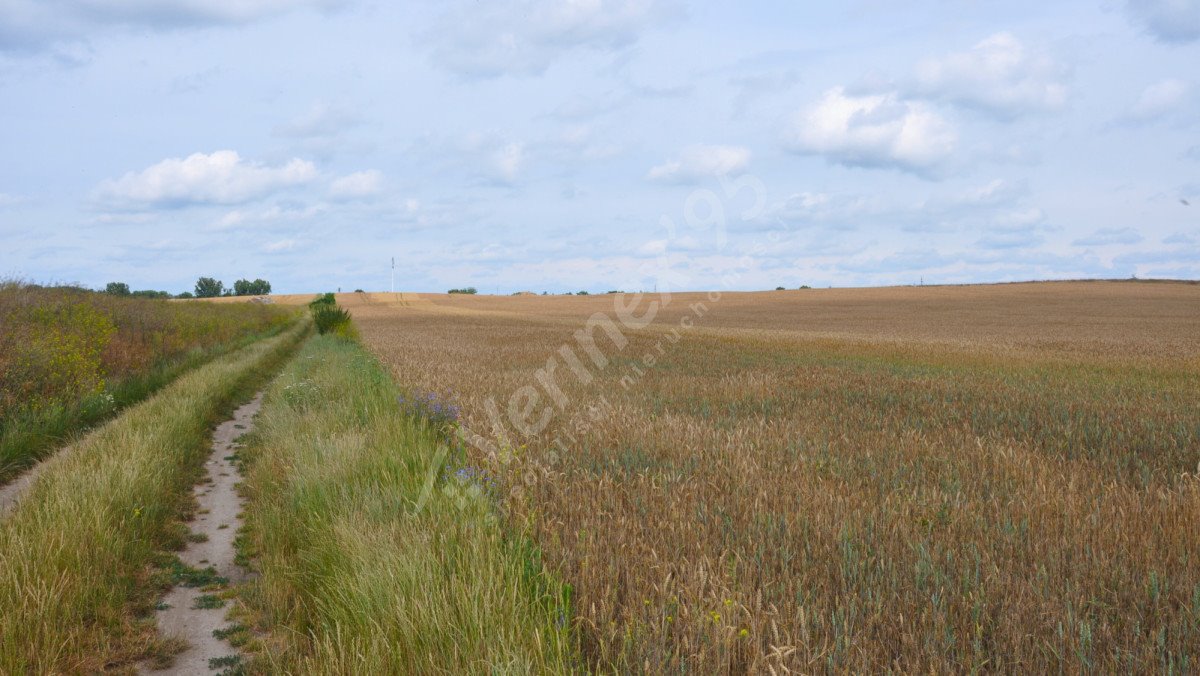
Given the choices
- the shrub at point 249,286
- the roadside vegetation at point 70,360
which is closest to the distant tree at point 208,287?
the shrub at point 249,286

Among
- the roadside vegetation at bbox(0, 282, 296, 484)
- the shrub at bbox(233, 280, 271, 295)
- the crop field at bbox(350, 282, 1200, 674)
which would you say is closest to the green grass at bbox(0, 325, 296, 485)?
the roadside vegetation at bbox(0, 282, 296, 484)

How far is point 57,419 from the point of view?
34.2 feet

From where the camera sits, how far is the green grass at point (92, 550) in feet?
13.3

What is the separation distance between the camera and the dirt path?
442 cm

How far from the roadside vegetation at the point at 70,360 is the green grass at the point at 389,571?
16.0 feet

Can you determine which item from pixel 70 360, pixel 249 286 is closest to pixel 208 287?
pixel 249 286

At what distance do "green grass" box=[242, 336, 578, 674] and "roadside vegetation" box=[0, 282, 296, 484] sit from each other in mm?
4872

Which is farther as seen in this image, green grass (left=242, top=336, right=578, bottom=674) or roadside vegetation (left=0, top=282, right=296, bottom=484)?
roadside vegetation (left=0, top=282, right=296, bottom=484)

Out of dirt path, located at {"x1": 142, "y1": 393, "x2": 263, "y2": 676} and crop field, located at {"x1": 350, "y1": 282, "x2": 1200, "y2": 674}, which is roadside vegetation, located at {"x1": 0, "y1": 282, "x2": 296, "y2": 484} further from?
crop field, located at {"x1": 350, "y1": 282, "x2": 1200, "y2": 674}

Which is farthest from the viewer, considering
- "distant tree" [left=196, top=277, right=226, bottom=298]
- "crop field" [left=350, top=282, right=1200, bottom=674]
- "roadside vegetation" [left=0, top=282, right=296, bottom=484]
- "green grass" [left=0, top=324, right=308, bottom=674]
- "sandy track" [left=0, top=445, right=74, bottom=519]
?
"distant tree" [left=196, top=277, right=226, bottom=298]

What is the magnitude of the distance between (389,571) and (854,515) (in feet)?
9.55

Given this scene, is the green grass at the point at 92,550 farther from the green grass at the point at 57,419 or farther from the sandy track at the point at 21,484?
the green grass at the point at 57,419

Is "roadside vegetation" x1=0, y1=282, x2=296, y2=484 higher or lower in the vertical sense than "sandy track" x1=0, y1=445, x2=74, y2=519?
higher

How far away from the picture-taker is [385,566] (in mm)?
3777
